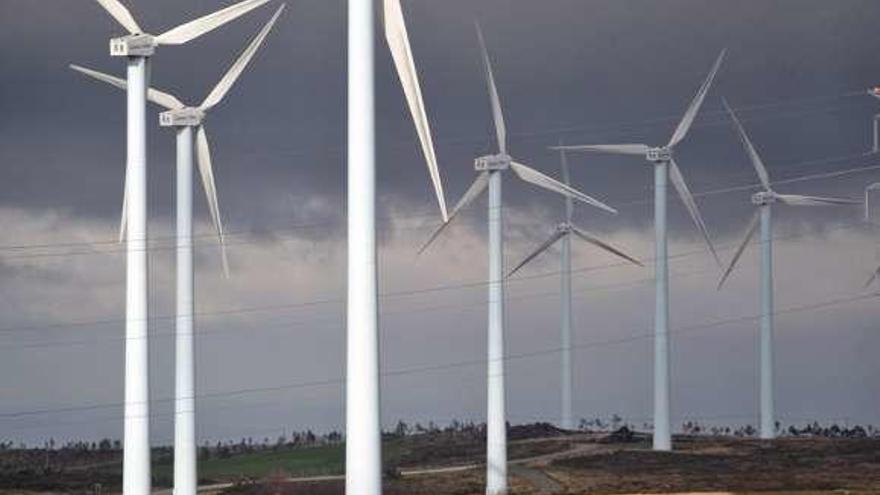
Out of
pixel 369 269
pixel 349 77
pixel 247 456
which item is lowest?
pixel 247 456

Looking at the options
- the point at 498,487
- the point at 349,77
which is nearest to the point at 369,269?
the point at 349,77

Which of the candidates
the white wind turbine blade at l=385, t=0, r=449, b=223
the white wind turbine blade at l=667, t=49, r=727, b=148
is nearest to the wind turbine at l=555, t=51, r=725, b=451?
the white wind turbine blade at l=667, t=49, r=727, b=148

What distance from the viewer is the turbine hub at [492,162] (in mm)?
118062

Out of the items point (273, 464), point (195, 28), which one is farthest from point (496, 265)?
point (273, 464)

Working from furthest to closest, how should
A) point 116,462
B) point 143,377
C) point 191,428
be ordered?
point 116,462
point 191,428
point 143,377

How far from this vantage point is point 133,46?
8200 cm

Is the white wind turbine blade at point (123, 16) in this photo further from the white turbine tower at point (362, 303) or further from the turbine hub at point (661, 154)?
the turbine hub at point (661, 154)

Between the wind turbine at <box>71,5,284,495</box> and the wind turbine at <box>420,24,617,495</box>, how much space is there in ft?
60.1

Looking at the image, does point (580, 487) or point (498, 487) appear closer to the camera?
point (498, 487)

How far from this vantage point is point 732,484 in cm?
12212

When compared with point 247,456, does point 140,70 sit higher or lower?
higher

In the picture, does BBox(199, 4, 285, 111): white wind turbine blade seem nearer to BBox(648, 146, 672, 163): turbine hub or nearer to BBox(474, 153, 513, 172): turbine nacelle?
BBox(474, 153, 513, 172): turbine nacelle

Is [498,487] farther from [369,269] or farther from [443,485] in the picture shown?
[369,269]

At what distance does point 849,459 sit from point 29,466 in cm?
7384
